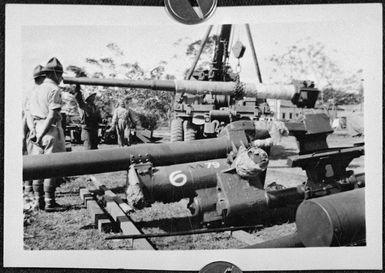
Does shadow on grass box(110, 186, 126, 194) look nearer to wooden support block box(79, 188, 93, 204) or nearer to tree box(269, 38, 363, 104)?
wooden support block box(79, 188, 93, 204)

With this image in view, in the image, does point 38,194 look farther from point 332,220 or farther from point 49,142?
point 332,220

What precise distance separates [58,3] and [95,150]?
329mm

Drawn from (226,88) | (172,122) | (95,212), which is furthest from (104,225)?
(226,88)

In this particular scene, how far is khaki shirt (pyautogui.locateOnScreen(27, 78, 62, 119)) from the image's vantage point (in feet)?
3.31

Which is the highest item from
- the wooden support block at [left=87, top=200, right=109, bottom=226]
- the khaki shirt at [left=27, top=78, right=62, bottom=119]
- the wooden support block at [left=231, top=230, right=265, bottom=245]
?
the khaki shirt at [left=27, top=78, right=62, bottom=119]

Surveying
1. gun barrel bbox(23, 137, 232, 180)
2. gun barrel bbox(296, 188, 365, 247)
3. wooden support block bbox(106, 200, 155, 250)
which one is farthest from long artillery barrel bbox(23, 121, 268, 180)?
gun barrel bbox(296, 188, 365, 247)

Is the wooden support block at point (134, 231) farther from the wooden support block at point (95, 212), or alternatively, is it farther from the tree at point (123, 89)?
the tree at point (123, 89)

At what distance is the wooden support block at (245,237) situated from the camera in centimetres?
101

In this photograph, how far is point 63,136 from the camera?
1010mm

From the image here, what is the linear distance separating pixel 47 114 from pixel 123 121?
16 cm

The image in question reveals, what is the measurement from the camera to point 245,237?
102 cm

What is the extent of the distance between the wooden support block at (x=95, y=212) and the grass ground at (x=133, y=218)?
0.04 feet

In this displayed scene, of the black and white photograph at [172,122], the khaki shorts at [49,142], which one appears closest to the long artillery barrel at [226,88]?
the black and white photograph at [172,122]

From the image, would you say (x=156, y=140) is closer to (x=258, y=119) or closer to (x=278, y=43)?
(x=258, y=119)
